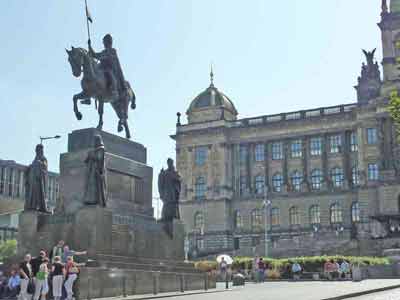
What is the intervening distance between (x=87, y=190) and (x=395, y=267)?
94.9ft

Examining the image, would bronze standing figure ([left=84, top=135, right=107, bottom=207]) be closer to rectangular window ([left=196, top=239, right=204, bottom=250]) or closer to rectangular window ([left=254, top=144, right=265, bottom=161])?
rectangular window ([left=196, top=239, right=204, bottom=250])

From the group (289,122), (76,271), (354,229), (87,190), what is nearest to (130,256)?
(87,190)

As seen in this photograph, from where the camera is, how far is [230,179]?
9088 cm

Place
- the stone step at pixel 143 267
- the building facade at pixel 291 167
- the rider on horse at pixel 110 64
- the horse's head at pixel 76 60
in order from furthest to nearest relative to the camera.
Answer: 1. the building facade at pixel 291 167
2. the rider on horse at pixel 110 64
3. the horse's head at pixel 76 60
4. the stone step at pixel 143 267

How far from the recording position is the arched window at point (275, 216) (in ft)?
287

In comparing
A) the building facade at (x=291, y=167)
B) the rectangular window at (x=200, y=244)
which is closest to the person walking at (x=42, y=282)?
the building facade at (x=291, y=167)

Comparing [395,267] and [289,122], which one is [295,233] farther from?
[395,267]

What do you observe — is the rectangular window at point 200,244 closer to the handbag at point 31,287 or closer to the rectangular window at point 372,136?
the rectangular window at point 372,136

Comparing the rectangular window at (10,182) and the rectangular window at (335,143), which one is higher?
A: the rectangular window at (335,143)

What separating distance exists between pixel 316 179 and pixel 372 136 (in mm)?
10339

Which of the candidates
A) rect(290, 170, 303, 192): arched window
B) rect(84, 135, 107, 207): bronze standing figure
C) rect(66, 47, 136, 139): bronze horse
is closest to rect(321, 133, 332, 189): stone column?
rect(290, 170, 303, 192): arched window

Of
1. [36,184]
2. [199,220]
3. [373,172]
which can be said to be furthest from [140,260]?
[199,220]

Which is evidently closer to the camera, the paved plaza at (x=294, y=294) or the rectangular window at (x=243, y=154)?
the paved plaza at (x=294, y=294)

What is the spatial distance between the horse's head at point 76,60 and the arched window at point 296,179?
65.1 meters
